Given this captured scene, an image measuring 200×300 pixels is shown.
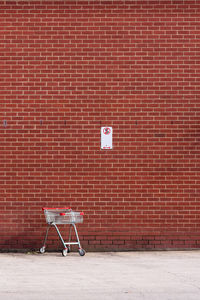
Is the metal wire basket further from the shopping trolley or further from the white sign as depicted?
the white sign

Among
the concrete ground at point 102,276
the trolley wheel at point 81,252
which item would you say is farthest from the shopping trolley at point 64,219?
the concrete ground at point 102,276

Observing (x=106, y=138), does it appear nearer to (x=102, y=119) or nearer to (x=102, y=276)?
(x=102, y=119)

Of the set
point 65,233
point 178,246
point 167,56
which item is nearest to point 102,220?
point 65,233

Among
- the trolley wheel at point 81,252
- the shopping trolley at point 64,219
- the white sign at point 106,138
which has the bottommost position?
the trolley wheel at point 81,252

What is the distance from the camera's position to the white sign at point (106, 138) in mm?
11453

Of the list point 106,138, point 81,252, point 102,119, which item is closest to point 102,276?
point 81,252

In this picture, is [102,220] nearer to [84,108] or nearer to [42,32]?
[84,108]

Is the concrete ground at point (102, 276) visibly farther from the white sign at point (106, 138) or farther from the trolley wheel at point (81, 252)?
the white sign at point (106, 138)

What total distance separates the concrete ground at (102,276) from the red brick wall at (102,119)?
2.36ft

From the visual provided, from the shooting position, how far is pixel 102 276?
8.58 meters

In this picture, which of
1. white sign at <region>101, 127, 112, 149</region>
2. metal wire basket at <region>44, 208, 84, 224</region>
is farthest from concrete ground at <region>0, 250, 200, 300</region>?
white sign at <region>101, 127, 112, 149</region>

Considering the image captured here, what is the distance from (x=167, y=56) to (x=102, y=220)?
3613 millimetres

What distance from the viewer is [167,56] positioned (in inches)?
457

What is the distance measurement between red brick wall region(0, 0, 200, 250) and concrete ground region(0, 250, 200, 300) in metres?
0.72
